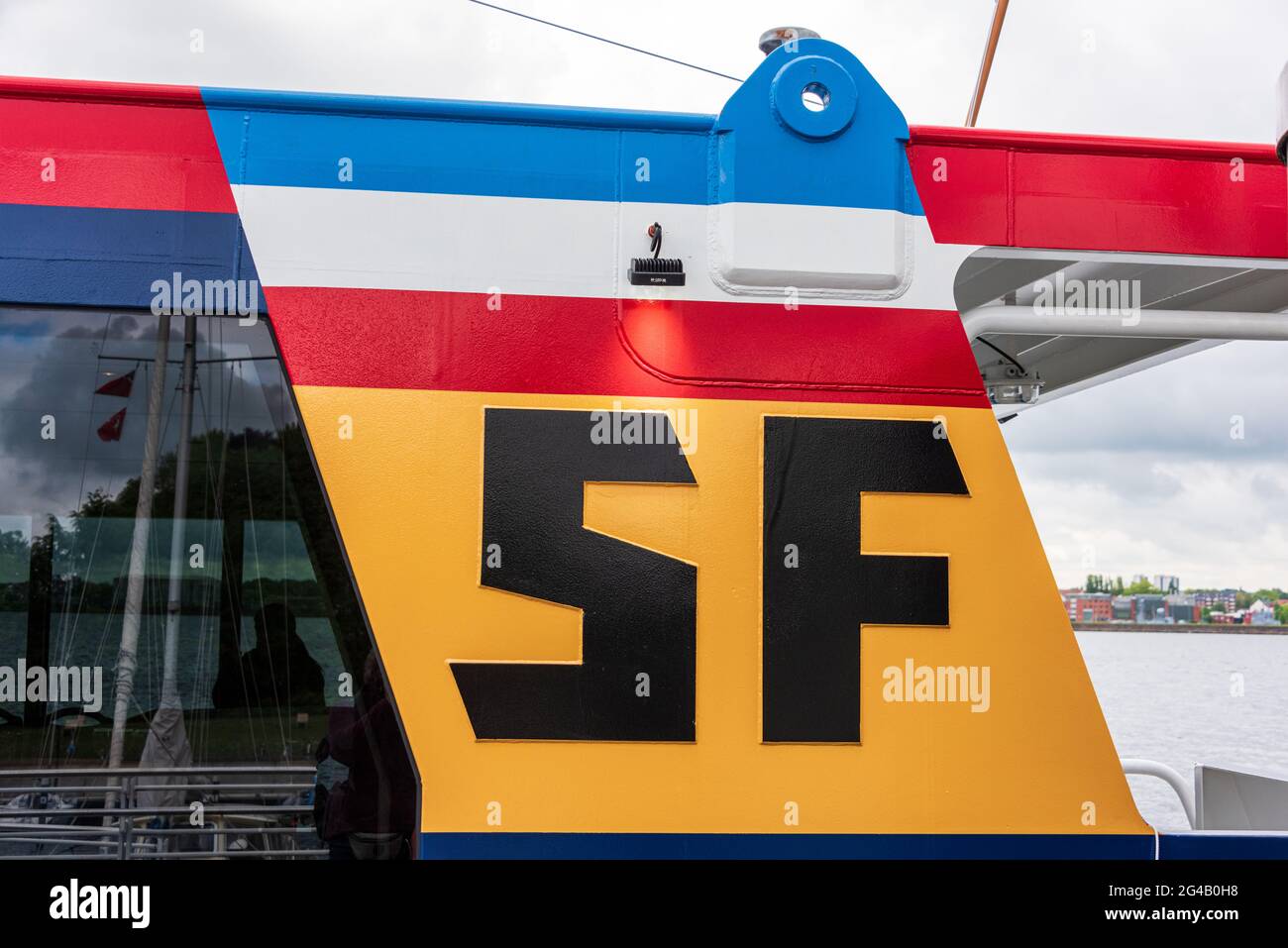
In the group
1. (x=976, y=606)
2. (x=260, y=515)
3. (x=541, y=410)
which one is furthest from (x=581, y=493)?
(x=976, y=606)

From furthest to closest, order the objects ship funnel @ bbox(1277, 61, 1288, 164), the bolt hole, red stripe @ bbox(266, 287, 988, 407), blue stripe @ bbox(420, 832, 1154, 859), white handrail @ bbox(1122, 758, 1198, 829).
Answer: white handrail @ bbox(1122, 758, 1198, 829)
the bolt hole
red stripe @ bbox(266, 287, 988, 407)
blue stripe @ bbox(420, 832, 1154, 859)
ship funnel @ bbox(1277, 61, 1288, 164)

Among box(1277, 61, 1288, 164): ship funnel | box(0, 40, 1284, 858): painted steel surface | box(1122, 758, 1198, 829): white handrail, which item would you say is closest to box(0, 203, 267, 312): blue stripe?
box(0, 40, 1284, 858): painted steel surface

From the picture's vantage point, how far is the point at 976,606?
9.05ft

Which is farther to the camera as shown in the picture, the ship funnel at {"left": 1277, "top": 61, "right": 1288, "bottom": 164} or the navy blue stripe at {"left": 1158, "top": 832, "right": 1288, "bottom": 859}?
the navy blue stripe at {"left": 1158, "top": 832, "right": 1288, "bottom": 859}

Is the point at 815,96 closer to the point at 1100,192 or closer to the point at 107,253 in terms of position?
the point at 1100,192

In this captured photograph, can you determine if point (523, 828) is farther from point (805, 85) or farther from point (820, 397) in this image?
point (805, 85)

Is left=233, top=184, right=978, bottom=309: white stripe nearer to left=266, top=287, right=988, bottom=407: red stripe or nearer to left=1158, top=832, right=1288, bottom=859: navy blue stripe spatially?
left=266, top=287, right=988, bottom=407: red stripe

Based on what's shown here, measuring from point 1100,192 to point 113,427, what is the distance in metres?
2.62

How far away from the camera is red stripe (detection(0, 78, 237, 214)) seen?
2719mm

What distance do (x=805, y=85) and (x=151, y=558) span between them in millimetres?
2034

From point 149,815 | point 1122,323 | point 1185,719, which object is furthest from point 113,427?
point 1185,719

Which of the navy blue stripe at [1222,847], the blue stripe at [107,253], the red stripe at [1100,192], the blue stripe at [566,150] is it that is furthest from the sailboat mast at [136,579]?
the navy blue stripe at [1222,847]

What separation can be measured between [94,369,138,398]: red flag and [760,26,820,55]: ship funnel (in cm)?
186

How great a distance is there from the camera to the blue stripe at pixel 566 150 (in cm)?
277
